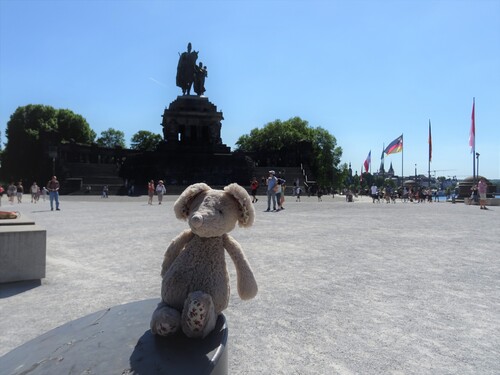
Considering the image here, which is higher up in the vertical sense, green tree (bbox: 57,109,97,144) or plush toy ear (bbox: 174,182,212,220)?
green tree (bbox: 57,109,97,144)

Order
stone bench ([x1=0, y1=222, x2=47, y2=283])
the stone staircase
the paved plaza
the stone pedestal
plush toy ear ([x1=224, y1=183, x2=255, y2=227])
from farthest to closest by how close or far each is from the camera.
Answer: the stone pedestal < the stone staircase < stone bench ([x1=0, y1=222, x2=47, y2=283]) < the paved plaza < plush toy ear ([x1=224, y1=183, x2=255, y2=227])

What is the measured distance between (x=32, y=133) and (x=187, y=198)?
63.4 m

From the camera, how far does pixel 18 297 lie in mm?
4699

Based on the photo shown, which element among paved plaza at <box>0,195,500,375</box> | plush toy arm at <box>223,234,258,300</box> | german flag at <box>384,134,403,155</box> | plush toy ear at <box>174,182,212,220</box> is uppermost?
german flag at <box>384,134,403,155</box>

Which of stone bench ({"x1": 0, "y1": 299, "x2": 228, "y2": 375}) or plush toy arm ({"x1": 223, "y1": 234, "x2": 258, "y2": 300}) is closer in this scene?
stone bench ({"x1": 0, "y1": 299, "x2": 228, "y2": 375})

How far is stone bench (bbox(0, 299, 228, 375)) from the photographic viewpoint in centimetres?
179

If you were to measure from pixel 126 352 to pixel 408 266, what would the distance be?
5.13 meters

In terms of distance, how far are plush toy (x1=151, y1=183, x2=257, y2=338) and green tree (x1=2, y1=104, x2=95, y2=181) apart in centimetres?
5968

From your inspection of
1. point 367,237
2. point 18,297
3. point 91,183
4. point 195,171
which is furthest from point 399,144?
point 18,297

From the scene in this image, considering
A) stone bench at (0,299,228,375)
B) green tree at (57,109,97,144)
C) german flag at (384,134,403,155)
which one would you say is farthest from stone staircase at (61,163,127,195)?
stone bench at (0,299,228,375)

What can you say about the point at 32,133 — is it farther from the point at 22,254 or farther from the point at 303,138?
the point at 22,254

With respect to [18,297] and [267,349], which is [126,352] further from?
[18,297]

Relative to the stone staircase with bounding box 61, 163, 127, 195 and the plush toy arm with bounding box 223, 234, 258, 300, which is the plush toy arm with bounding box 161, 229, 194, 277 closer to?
the plush toy arm with bounding box 223, 234, 258, 300

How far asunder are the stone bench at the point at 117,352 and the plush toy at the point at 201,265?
0.09 metres
